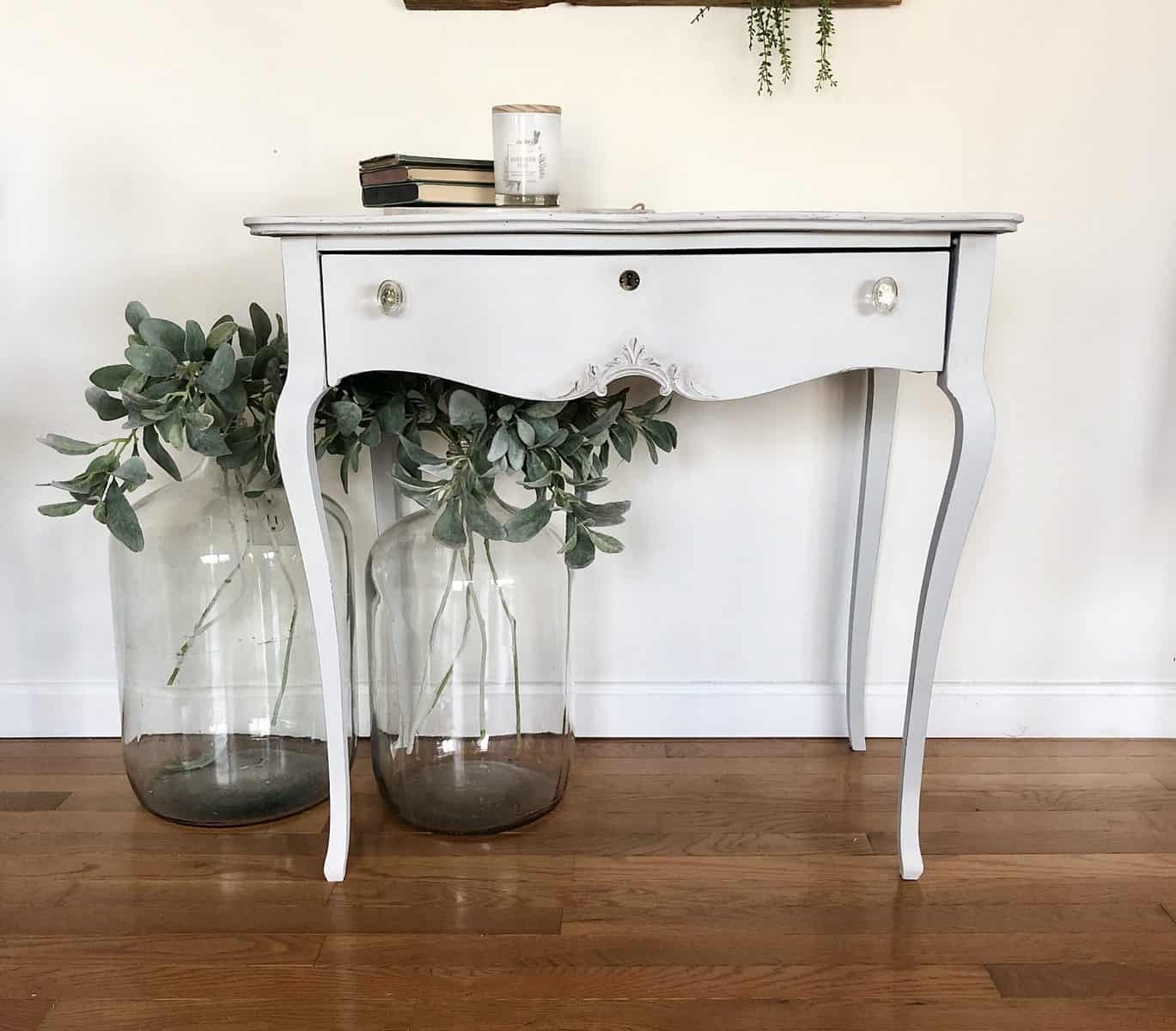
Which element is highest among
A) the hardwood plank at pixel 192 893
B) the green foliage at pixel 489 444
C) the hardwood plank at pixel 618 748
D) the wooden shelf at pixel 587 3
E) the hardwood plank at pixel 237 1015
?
the wooden shelf at pixel 587 3

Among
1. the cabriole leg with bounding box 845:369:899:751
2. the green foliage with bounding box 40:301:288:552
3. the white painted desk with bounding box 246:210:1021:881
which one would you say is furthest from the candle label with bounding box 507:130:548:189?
the cabriole leg with bounding box 845:369:899:751

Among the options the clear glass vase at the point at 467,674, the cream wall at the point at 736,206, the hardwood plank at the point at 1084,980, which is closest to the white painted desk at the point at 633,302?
the clear glass vase at the point at 467,674

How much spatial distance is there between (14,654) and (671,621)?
1.07 metres

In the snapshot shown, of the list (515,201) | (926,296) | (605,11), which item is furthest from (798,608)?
(605,11)

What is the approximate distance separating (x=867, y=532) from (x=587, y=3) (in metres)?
0.87

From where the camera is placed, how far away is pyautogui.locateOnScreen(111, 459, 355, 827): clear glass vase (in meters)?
1.46

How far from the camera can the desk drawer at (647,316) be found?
3.81 feet

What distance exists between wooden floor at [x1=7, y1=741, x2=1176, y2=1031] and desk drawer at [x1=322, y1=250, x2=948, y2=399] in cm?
61

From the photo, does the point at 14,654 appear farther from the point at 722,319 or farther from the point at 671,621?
the point at 722,319

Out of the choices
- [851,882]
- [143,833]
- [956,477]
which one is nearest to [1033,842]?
[851,882]

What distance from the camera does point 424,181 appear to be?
1273 mm

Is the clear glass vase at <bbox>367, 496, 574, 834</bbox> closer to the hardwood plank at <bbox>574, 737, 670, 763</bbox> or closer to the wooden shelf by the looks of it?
the hardwood plank at <bbox>574, 737, 670, 763</bbox>

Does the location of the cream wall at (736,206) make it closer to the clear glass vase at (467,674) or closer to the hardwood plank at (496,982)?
the clear glass vase at (467,674)

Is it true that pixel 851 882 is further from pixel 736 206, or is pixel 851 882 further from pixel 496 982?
pixel 736 206
